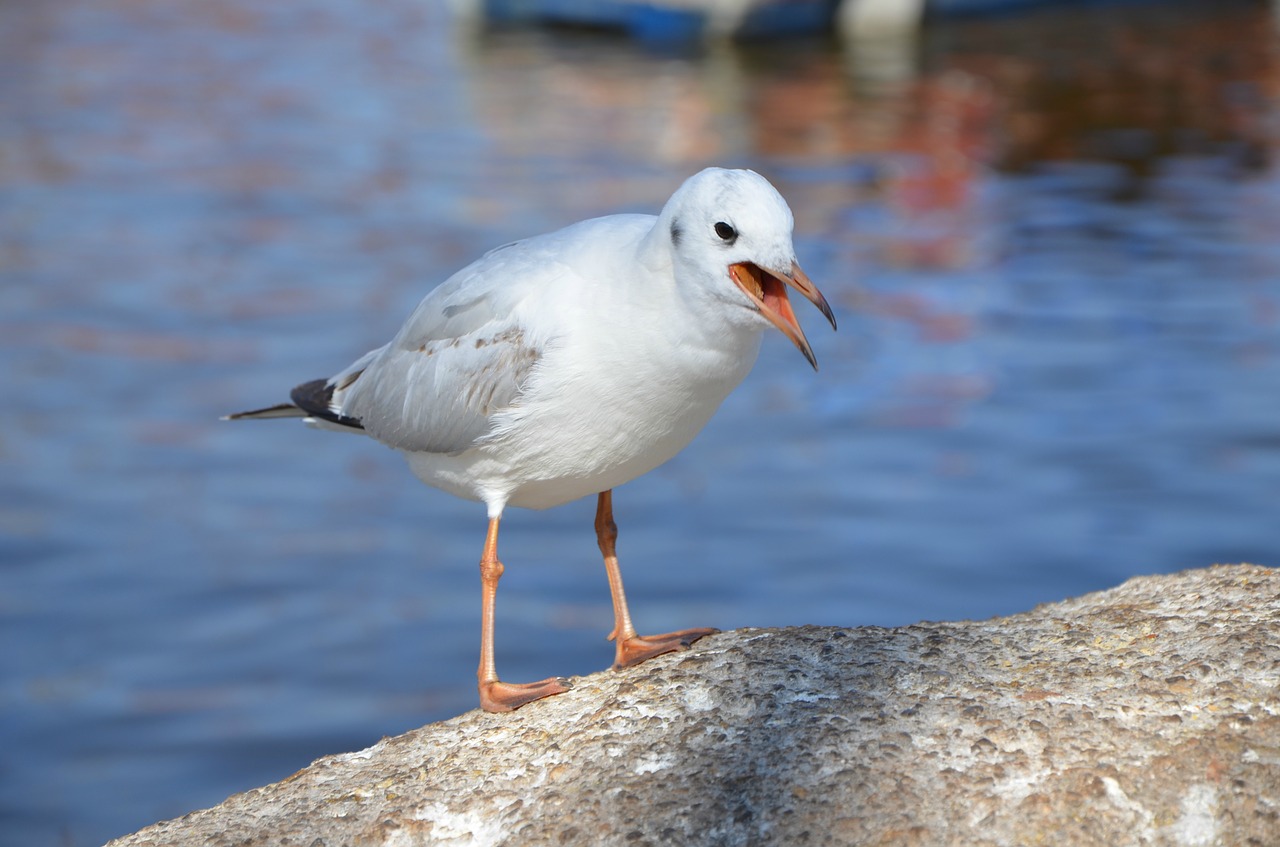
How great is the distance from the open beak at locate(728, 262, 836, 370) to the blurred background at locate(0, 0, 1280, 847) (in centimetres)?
496

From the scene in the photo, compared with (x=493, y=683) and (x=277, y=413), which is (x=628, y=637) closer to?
(x=493, y=683)

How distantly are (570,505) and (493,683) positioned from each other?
21.0 feet

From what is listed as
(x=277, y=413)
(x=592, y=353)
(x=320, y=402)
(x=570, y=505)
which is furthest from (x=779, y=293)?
(x=570, y=505)

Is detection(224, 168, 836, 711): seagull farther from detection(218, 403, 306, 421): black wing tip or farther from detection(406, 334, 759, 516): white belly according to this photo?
detection(218, 403, 306, 421): black wing tip

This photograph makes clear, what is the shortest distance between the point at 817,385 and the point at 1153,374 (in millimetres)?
2701

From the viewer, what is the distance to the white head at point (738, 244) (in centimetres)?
421

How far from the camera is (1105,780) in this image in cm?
376

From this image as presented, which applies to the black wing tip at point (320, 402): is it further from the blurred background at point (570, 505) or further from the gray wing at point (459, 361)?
the blurred background at point (570, 505)

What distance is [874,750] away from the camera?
3.97 m

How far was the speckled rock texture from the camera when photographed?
3.72m

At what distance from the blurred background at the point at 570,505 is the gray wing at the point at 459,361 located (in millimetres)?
3572

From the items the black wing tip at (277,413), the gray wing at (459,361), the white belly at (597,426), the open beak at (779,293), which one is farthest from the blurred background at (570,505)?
the open beak at (779,293)

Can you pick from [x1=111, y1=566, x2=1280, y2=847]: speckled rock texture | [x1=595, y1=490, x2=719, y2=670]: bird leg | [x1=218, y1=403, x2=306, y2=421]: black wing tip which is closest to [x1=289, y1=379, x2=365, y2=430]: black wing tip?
[x1=218, y1=403, x2=306, y2=421]: black wing tip

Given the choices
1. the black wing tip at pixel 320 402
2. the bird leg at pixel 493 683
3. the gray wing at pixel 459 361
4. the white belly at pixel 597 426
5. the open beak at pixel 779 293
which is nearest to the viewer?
the open beak at pixel 779 293
